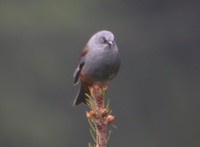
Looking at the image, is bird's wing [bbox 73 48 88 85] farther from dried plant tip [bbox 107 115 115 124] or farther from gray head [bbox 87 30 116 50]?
dried plant tip [bbox 107 115 115 124]

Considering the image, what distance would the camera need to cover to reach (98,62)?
3.11 m

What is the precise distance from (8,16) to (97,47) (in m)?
8.90

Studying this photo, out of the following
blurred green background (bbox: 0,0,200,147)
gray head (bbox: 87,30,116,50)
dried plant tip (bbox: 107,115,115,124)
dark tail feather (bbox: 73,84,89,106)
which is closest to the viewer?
dried plant tip (bbox: 107,115,115,124)

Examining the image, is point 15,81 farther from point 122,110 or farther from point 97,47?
point 97,47

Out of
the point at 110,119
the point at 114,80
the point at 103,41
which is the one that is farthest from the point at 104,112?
the point at 114,80

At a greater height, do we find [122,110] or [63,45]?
[63,45]

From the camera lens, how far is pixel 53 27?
1140cm

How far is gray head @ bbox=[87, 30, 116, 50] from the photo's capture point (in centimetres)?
297

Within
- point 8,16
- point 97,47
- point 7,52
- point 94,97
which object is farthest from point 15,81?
point 94,97

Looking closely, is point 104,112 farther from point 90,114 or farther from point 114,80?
point 114,80

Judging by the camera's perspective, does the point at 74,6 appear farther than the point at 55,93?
Yes

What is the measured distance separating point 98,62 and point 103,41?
10 centimetres

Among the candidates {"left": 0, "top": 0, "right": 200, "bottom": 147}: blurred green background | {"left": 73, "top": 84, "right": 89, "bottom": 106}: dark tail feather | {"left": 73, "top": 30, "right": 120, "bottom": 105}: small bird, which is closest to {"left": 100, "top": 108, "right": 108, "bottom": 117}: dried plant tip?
{"left": 73, "top": 30, "right": 120, "bottom": 105}: small bird

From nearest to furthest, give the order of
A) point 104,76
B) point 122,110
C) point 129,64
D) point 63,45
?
1. point 104,76
2. point 122,110
3. point 129,64
4. point 63,45
